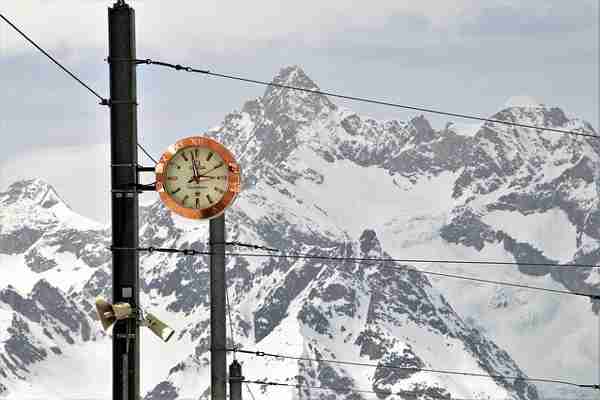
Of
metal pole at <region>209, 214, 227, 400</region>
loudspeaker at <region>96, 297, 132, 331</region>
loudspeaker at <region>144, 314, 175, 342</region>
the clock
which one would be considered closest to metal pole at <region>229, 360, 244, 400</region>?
metal pole at <region>209, 214, 227, 400</region>

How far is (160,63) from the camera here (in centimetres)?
2023

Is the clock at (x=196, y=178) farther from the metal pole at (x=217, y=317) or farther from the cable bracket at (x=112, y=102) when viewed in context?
the metal pole at (x=217, y=317)

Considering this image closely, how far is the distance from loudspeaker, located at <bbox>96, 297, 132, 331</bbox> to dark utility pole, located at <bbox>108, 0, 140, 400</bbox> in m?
0.20

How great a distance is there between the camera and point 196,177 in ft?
64.5

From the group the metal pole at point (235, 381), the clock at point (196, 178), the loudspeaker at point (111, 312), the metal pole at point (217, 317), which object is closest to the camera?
the loudspeaker at point (111, 312)

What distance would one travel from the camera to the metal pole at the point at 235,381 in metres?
34.7

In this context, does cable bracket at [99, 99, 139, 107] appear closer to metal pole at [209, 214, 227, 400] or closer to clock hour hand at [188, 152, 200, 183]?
clock hour hand at [188, 152, 200, 183]

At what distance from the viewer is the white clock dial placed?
19594 millimetres

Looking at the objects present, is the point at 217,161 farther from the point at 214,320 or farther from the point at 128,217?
the point at 214,320

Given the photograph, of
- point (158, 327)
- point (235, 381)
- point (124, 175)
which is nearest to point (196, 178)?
point (124, 175)

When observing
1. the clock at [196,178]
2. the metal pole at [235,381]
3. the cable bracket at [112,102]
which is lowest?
the metal pole at [235,381]

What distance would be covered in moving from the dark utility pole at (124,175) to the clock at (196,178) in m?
0.42

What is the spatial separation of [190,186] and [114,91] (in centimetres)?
155

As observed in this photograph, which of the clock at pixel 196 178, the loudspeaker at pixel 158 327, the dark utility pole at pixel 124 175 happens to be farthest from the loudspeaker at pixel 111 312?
the clock at pixel 196 178
